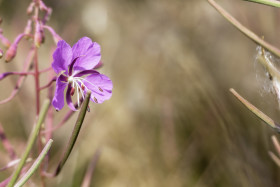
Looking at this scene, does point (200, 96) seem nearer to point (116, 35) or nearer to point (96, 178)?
point (96, 178)

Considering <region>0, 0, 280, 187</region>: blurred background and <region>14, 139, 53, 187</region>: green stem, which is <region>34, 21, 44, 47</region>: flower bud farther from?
<region>0, 0, 280, 187</region>: blurred background

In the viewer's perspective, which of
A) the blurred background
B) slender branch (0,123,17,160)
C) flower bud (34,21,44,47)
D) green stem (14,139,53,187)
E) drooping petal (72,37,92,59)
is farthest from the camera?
→ the blurred background

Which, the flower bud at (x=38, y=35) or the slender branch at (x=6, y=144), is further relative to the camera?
the slender branch at (x=6, y=144)

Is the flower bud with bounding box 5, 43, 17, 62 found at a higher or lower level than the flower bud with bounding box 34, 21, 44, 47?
lower

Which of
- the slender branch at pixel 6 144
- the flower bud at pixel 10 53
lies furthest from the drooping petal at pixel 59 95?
the slender branch at pixel 6 144

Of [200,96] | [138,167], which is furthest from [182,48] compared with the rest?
[138,167]

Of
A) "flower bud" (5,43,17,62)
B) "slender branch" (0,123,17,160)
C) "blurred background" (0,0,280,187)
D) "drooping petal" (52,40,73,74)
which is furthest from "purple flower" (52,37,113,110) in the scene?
"blurred background" (0,0,280,187)

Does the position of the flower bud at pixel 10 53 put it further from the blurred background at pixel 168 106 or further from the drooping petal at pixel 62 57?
the blurred background at pixel 168 106
